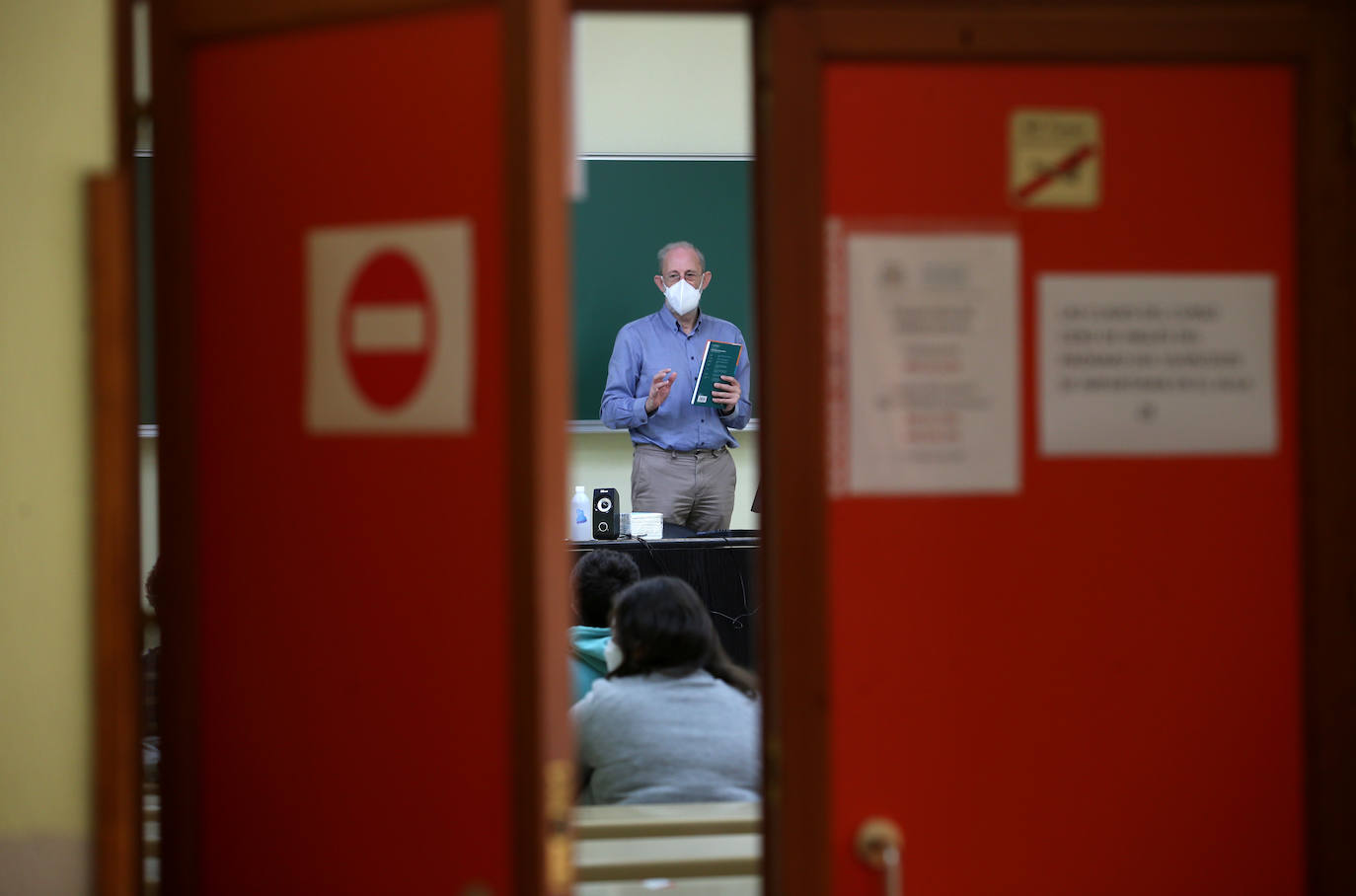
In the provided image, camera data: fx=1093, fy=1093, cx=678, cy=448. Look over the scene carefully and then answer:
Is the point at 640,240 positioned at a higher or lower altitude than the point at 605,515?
higher

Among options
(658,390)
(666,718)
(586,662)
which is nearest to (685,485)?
(658,390)

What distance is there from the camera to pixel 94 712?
4.97 feet

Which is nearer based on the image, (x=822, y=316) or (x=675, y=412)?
(x=822, y=316)

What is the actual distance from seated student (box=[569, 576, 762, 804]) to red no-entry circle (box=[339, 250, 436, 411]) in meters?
0.94

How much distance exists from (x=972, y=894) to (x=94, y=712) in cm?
124

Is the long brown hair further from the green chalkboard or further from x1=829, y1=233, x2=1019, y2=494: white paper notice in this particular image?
the green chalkboard

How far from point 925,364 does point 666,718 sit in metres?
0.95

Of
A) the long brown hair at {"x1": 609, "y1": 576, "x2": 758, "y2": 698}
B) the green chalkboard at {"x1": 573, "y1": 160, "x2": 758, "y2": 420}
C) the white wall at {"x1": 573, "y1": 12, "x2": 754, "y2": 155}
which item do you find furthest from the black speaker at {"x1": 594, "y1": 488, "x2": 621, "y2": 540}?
the long brown hair at {"x1": 609, "y1": 576, "x2": 758, "y2": 698}

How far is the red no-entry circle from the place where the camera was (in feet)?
4.66

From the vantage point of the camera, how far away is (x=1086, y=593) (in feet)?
4.96

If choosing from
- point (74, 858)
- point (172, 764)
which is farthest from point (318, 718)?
point (74, 858)

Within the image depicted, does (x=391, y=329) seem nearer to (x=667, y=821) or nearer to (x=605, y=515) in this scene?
(x=667, y=821)

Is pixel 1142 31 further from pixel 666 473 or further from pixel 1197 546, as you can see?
pixel 666 473

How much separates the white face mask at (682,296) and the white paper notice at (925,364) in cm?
291
